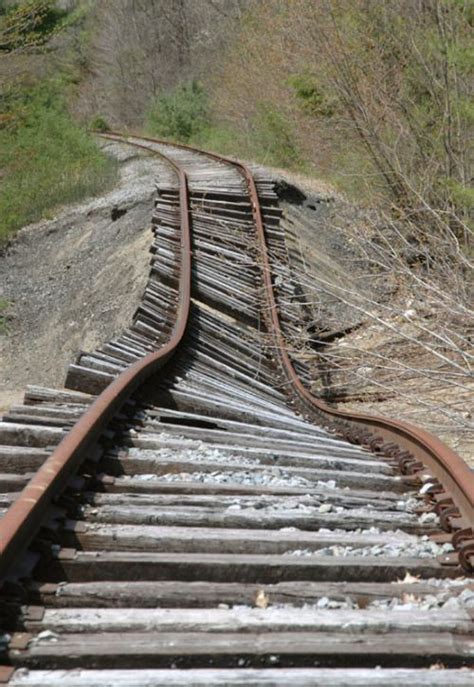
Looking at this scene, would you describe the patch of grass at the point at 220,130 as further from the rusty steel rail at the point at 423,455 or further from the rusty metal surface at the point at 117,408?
the rusty metal surface at the point at 117,408

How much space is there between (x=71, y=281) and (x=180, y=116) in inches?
841

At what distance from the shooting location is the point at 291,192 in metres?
15.1

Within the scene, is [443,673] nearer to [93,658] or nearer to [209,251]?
[93,658]

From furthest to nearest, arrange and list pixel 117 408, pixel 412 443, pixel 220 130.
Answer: pixel 220 130 → pixel 117 408 → pixel 412 443

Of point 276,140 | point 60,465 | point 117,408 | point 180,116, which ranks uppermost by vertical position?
point 180,116

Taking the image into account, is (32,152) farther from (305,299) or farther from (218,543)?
(218,543)

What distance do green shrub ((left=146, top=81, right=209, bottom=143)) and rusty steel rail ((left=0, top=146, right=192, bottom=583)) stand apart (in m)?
26.7

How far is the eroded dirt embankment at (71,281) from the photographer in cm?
1010

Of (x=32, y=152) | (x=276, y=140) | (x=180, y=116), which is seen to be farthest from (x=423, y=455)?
(x=180, y=116)

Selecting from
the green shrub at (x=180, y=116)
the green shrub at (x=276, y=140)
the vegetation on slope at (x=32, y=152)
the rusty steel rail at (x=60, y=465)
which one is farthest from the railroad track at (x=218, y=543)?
the green shrub at (x=180, y=116)

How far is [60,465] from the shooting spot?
130 inches

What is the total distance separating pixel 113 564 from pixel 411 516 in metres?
1.18

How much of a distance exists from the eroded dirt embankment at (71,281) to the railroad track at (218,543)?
438 cm

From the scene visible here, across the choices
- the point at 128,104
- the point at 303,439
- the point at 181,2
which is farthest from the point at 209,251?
the point at 181,2
